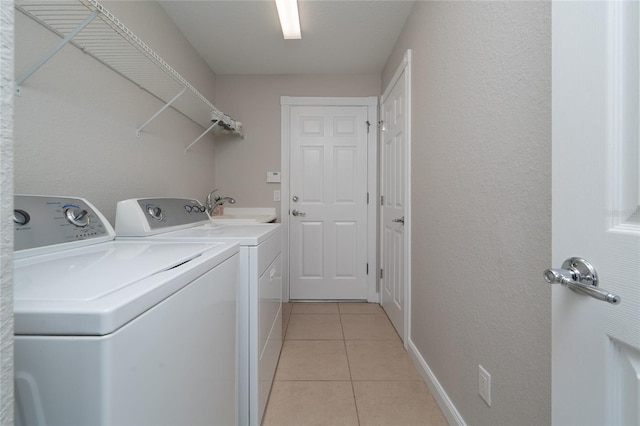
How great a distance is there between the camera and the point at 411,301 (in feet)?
5.90

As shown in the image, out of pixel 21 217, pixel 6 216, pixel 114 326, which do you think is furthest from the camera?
pixel 21 217

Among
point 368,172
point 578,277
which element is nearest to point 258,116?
point 368,172

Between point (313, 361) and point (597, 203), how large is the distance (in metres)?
1.72

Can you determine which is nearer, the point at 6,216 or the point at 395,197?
the point at 6,216

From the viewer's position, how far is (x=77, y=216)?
920 mm

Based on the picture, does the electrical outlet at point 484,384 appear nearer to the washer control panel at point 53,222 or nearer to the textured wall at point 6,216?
the textured wall at point 6,216

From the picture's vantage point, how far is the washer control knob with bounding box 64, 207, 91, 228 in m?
0.89

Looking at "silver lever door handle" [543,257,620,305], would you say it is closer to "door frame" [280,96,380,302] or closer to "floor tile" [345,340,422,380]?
"floor tile" [345,340,422,380]

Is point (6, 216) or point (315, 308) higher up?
point (6, 216)

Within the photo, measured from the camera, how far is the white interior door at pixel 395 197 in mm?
1900

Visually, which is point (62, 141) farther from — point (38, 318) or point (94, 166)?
point (38, 318)

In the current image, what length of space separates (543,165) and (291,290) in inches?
98.0

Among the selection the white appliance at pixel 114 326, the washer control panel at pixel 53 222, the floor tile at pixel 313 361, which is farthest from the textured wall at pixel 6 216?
the floor tile at pixel 313 361

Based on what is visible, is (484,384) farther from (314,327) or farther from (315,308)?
(315,308)
